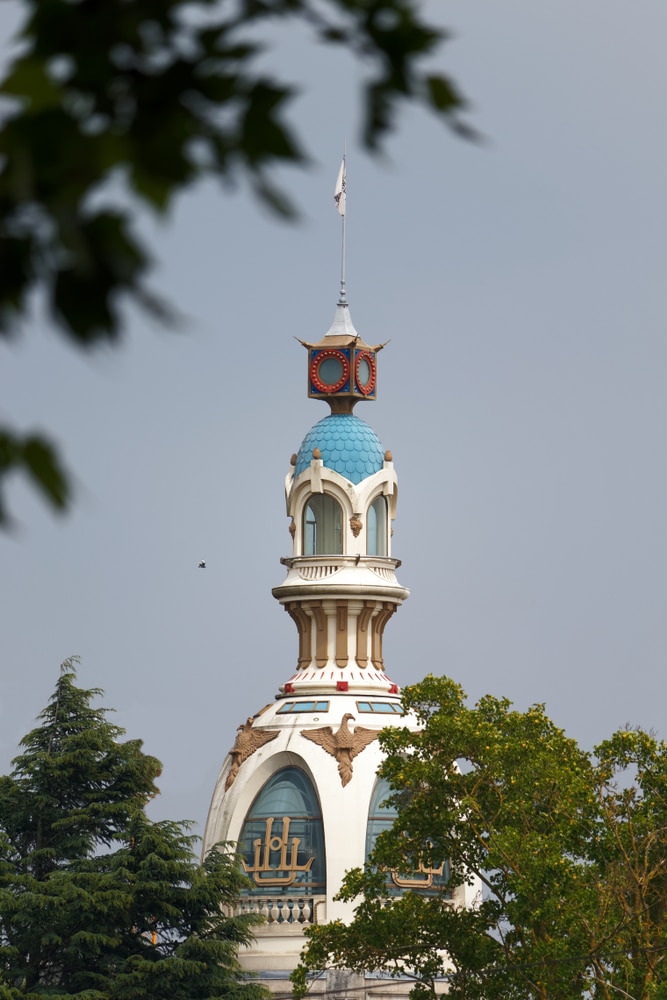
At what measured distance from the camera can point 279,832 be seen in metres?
44.6

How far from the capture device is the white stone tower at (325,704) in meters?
44.0

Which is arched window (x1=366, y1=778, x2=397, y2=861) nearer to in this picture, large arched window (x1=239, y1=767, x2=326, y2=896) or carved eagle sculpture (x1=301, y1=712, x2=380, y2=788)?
carved eagle sculpture (x1=301, y1=712, x2=380, y2=788)

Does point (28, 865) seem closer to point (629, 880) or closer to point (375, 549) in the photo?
point (375, 549)

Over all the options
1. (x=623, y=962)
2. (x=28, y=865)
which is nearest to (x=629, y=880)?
(x=623, y=962)

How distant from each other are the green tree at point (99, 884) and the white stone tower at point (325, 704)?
8.60ft

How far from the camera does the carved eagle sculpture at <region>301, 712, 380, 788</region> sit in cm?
4428

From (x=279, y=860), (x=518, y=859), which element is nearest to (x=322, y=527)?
(x=279, y=860)

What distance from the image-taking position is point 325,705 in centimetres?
4606

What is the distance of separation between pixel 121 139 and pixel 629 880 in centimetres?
2872

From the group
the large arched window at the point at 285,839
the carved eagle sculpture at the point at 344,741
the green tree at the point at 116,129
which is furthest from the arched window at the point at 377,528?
the green tree at the point at 116,129

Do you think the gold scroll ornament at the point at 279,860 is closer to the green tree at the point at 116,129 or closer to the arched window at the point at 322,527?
the arched window at the point at 322,527

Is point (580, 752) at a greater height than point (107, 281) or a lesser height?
greater

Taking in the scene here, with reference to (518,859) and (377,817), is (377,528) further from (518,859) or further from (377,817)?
(518,859)

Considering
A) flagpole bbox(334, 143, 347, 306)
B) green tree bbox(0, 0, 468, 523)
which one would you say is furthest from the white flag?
green tree bbox(0, 0, 468, 523)
